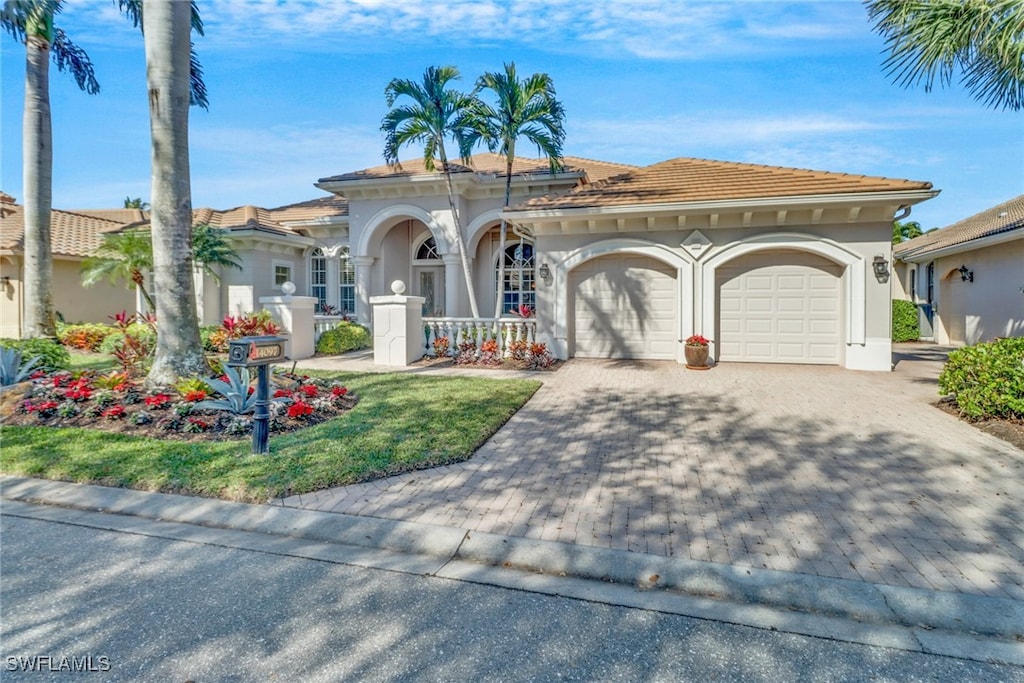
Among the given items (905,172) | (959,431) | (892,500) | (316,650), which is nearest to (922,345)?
(905,172)

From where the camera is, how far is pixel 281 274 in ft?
56.4

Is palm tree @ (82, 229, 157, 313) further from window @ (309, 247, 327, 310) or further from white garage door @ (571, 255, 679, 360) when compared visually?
white garage door @ (571, 255, 679, 360)

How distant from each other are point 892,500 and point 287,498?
191 inches

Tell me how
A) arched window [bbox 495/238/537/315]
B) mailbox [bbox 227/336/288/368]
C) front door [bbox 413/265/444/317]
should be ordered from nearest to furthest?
mailbox [bbox 227/336/288/368] < arched window [bbox 495/238/537/315] < front door [bbox 413/265/444/317]

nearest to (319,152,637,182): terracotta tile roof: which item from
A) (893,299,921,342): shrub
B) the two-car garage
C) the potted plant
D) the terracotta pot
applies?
the two-car garage

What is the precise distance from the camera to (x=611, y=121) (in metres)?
13.3

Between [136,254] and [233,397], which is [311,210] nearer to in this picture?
[136,254]

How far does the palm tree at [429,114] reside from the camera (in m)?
11.4

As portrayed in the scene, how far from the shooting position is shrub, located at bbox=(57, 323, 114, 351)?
46.1ft

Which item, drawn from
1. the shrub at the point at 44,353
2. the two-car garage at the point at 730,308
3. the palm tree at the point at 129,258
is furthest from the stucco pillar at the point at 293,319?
the two-car garage at the point at 730,308

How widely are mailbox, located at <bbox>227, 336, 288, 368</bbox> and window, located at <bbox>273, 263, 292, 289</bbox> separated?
1302cm

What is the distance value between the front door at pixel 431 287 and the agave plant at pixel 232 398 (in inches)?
426

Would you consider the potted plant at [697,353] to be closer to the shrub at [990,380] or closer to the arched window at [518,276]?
the shrub at [990,380]

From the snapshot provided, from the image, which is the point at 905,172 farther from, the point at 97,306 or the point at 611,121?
the point at 97,306
